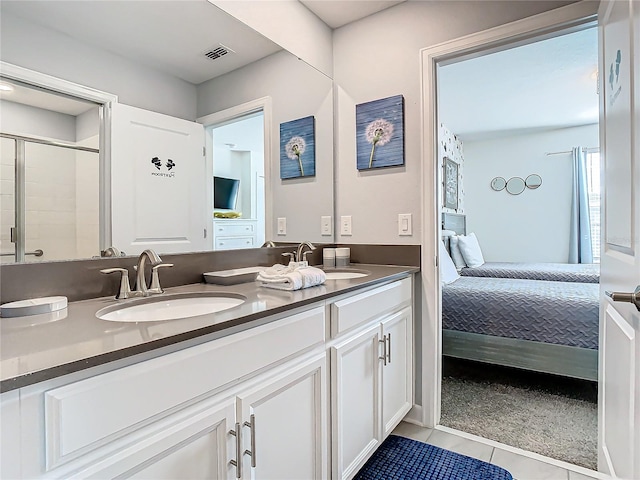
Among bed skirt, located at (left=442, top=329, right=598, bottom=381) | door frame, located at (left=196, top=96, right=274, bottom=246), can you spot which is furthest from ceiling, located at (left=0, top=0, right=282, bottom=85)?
bed skirt, located at (left=442, top=329, right=598, bottom=381)

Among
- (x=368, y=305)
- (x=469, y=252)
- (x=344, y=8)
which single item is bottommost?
(x=368, y=305)

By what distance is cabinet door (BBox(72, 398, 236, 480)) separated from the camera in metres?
0.70

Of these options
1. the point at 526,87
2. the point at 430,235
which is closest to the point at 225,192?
the point at 430,235

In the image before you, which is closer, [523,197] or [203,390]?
[203,390]

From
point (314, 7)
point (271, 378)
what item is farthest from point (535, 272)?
point (271, 378)

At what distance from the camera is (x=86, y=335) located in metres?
0.77

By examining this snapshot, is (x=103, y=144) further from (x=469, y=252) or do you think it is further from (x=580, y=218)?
(x=580, y=218)

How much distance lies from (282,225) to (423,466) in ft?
4.43

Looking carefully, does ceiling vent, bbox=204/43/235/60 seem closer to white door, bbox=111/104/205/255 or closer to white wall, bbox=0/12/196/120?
white wall, bbox=0/12/196/120

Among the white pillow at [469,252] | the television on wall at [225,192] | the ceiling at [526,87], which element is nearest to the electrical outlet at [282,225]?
the television on wall at [225,192]

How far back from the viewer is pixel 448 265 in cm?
344

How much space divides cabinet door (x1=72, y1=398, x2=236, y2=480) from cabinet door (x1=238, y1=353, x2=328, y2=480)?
64 millimetres

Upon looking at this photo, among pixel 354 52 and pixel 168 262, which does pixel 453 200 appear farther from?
pixel 168 262

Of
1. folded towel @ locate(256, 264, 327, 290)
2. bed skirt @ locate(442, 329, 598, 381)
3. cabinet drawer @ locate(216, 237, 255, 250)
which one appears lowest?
bed skirt @ locate(442, 329, 598, 381)
